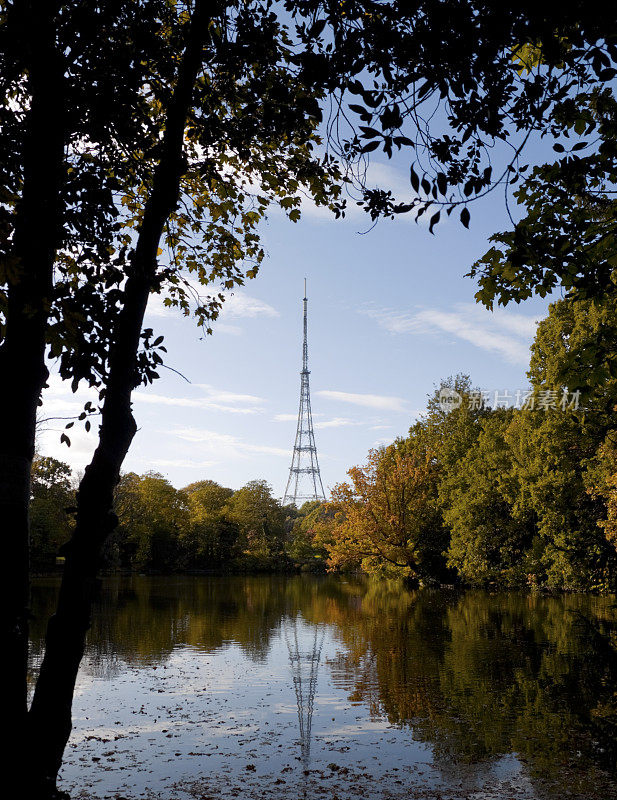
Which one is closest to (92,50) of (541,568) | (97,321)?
(97,321)

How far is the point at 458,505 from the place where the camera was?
3512 centimetres

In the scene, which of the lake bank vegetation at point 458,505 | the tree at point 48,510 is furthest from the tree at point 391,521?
the tree at point 48,510

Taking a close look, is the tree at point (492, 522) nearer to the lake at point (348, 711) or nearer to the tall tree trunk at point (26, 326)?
the lake at point (348, 711)

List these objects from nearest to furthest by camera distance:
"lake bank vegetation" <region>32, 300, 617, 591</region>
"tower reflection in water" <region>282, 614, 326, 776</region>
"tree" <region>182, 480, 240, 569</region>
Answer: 1. "tower reflection in water" <region>282, 614, 326, 776</region>
2. "lake bank vegetation" <region>32, 300, 617, 591</region>
3. "tree" <region>182, 480, 240, 569</region>

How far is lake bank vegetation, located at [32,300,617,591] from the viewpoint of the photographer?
25.5 metres

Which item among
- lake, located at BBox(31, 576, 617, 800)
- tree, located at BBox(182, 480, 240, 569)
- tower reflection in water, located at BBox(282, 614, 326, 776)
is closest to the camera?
lake, located at BBox(31, 576, 617, 800)

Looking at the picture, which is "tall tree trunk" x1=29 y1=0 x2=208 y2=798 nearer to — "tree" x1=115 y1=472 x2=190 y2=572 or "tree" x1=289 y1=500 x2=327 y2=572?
"tree" x1=115 y1=472 x2=190 y2=572

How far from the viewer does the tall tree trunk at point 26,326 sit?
3570 mm

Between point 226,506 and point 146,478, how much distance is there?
28.4 feet

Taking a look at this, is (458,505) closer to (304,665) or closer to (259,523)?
(304,665)

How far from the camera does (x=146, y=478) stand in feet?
215

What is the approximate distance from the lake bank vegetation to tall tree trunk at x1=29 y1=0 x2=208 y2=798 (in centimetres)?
371

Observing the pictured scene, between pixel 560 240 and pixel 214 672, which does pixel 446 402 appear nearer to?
pixel 214 672

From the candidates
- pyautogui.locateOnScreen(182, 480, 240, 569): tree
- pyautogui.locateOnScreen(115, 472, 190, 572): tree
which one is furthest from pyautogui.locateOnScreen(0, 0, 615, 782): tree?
pyautogui.locateOnScreen(182, 480, 240, 569): tree
